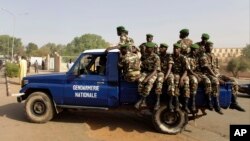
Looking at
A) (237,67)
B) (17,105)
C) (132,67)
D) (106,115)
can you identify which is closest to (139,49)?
(132,67)

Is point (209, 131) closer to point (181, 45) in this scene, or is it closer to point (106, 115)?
point (181, 45)

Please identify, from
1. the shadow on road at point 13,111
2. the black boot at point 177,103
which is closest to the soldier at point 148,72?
the black boot at point 177,103

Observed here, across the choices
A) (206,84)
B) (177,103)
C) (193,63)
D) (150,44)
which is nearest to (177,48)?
(193,63)

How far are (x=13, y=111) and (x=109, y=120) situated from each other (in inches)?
128

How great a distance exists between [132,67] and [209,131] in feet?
9.16

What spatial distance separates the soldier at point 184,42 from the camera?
8.52m

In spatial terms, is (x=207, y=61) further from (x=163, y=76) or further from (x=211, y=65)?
(x=163, y=76)

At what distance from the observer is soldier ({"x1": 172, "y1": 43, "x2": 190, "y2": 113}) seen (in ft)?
25.5

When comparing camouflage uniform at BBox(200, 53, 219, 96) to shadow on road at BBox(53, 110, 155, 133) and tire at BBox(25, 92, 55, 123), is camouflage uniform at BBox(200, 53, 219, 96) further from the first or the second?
tire at BBox(25, 92, 55, 123)

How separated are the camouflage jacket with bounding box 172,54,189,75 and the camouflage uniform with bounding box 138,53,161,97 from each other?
431 millimetres

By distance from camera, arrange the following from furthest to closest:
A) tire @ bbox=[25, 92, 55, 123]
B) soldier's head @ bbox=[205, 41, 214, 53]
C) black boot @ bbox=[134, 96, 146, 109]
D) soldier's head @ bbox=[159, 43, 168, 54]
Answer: tire @ bbox=[25, 92, 55, 123], soldier's head @ bbox=[205, 41, 214, 53], soldier's head @ bbox=[159, 43, 168, 54], black boot @ bbox=[134, 96, 146, 109]

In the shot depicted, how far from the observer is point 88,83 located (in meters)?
8.42

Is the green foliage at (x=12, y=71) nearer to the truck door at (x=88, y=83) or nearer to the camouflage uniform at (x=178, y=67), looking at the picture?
the truck door at (x=88, y=83)

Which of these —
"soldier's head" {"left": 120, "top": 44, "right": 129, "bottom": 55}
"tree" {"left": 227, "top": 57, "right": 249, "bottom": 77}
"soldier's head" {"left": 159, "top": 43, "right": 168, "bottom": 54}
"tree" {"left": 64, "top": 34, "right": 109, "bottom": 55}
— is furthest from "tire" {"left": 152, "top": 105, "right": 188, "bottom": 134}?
"tree" {"left": 64, "top": 34, "right": 109, "bottom": 55}
